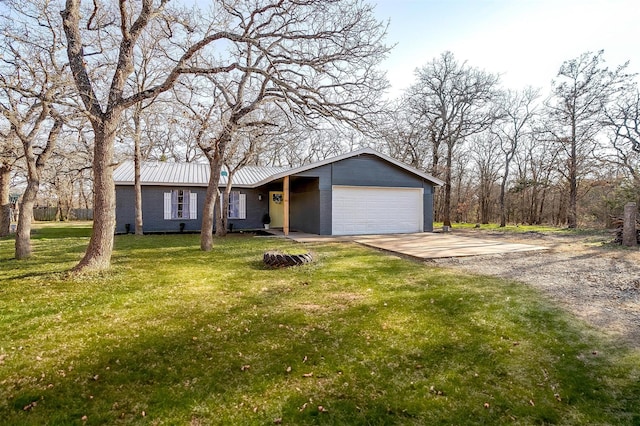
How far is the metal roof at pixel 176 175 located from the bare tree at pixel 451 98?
956 centimetres

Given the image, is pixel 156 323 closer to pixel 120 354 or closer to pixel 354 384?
pixel 120 354

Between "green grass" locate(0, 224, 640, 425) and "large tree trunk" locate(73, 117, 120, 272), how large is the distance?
93 cm

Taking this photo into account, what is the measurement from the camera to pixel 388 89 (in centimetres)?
796

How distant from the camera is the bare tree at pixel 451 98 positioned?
1869 cm

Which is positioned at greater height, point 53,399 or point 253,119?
point 253,119

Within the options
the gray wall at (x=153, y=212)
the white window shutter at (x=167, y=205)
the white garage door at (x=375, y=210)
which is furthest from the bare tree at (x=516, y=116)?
the white window shutter at (x=167, y=205)

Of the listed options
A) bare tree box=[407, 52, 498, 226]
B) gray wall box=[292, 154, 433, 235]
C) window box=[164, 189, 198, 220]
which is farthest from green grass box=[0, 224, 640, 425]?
bare tree box=[407, 52, 498, 226]

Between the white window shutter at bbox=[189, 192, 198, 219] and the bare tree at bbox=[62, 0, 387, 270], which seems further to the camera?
the white window shutter at bbox=[189, 192, 198, 219]

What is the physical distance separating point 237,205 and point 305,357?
1486cm

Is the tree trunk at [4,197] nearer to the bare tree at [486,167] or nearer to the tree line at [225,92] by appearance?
the tree line at [225,92]

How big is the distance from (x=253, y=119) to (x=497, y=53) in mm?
7779

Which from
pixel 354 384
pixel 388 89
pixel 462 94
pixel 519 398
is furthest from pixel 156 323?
pixel 462 94

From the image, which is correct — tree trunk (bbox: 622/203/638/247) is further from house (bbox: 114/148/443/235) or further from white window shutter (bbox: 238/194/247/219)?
white window shutter (bbox: 238/194/247/219)

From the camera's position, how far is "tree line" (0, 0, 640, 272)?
632 centimetres
